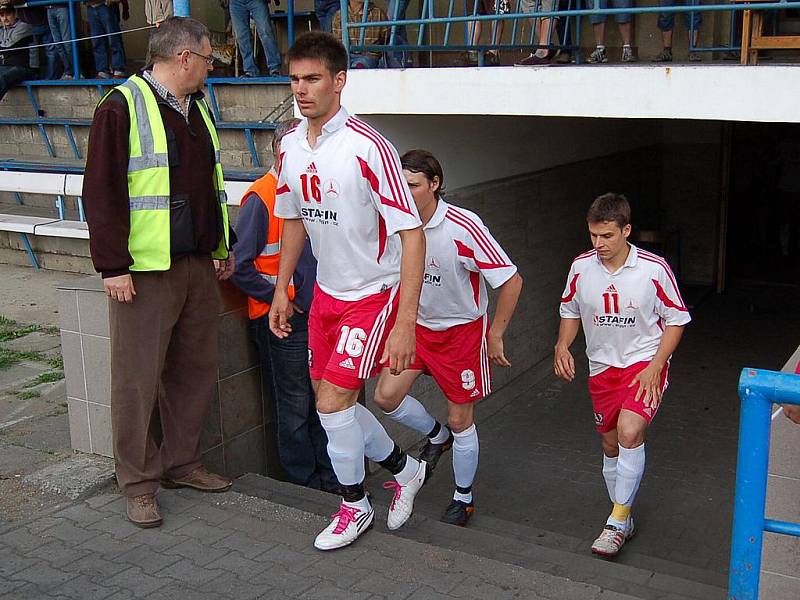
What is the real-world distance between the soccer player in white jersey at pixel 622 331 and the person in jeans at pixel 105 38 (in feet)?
25.7

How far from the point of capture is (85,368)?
15.2 ft

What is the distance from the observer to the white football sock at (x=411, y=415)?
488 centimetres

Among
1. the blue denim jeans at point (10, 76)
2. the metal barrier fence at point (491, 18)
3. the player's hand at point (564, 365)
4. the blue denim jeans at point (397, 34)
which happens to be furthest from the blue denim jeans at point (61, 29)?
the player's hand at point (564, 365)

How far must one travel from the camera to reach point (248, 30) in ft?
30.5

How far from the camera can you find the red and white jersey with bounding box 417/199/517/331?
461 centimetres

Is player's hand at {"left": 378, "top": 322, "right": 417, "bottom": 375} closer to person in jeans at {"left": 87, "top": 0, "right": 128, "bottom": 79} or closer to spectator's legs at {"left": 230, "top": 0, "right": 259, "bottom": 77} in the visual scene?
spectator's legs at {"left": 230, "top": 0, "right": 259, "bottom": 77}

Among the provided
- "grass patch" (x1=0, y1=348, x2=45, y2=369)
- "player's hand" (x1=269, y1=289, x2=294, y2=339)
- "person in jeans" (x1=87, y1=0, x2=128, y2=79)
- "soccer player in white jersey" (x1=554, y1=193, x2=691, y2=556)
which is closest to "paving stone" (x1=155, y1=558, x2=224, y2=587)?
"player's hand" (x1=269, y1=289, x2=294, y2=339)

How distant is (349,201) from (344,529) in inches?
53.2

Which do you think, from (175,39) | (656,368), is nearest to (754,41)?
(656,368)

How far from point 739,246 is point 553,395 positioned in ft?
17.9

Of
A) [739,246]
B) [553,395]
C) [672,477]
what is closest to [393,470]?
[672,477]

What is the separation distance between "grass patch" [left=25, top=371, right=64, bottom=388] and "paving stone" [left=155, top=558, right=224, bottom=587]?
285cm

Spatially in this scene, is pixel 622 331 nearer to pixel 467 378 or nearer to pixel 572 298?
pixel 572 298

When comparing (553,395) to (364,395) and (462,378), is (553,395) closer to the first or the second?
(364,395)
